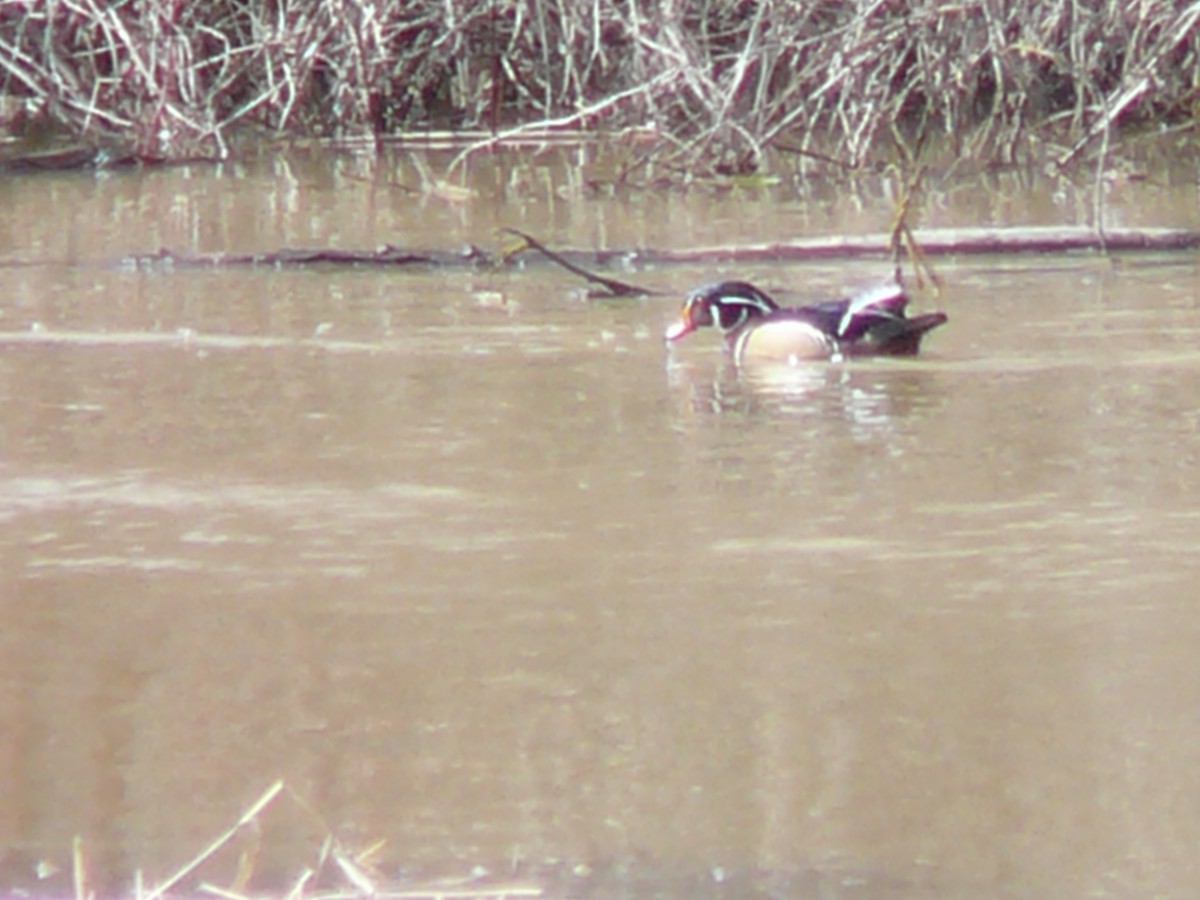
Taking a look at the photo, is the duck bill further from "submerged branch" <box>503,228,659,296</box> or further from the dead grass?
the dead grass

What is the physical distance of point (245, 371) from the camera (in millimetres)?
4691

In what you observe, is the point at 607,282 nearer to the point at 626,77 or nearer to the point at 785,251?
the point at 785,251

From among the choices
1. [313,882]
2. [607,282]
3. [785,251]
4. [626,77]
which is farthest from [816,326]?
[626,77]

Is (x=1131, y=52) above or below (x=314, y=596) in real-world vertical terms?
above

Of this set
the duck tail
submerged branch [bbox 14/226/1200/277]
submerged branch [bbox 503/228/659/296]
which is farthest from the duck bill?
submerged branch [bbox 14/226/1200/277]

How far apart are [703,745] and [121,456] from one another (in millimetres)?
1568

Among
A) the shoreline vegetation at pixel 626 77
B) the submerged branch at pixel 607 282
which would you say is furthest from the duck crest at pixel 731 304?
the shoreline vegetation at pixel 626 77

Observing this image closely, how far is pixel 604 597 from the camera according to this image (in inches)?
124

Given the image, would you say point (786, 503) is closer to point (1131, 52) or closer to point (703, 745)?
point (703, 745)

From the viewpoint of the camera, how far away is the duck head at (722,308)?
489 cm

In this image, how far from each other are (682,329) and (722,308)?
0.29ft

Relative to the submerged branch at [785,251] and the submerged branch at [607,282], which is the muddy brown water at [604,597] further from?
the submerged branch at [785,251]

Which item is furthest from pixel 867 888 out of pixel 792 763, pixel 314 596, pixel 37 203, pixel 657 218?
pixel 37 203

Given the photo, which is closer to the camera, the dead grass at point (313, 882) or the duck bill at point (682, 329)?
the dead grass at point (313, 882)
